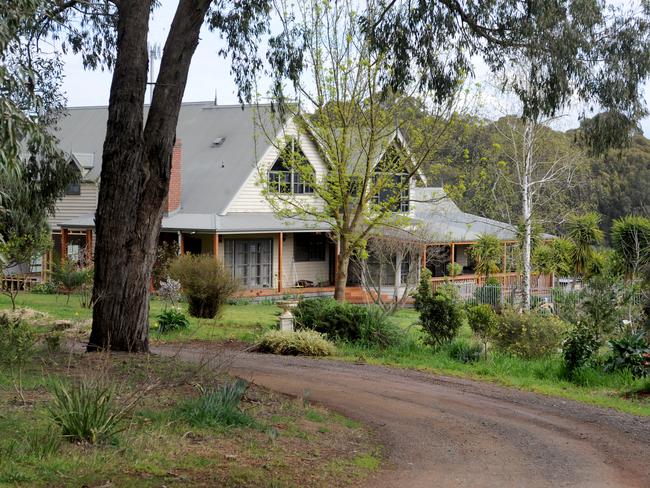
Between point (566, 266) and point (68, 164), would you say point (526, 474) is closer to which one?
point (68, 164)

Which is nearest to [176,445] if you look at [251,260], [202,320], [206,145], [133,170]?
[133,170]

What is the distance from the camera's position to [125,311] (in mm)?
12109

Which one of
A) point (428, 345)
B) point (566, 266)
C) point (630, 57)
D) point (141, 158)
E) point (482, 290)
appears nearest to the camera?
point (141, 158)

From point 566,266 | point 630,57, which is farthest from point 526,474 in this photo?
point 566,266

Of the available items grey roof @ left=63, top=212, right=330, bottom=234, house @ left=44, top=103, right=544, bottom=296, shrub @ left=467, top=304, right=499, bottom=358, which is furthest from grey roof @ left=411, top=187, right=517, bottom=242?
shrub @ left=467, top=304, right=499, bottom=358

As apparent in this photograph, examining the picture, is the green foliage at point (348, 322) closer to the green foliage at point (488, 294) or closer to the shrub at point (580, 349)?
the shrub at point (580, 349)

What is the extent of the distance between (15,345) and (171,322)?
7536 mm

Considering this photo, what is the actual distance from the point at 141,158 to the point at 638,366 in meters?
8.31

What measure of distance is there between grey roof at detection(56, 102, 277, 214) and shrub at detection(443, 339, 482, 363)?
14.7m

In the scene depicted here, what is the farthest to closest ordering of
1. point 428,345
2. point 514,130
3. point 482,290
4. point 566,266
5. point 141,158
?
point 566,266 → point 514,130 → point 482,290 → point 428,345 → point 141,158

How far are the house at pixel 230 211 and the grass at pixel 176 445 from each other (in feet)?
60.0

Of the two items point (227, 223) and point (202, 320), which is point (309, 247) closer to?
point (227, 223)

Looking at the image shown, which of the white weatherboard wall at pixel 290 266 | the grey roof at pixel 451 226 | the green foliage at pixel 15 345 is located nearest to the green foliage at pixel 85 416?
the green foliage at pixel 15 345

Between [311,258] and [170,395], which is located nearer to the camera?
[170,395]
